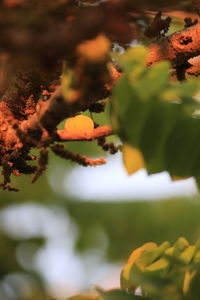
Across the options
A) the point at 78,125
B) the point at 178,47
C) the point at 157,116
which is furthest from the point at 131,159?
the point at 178,47

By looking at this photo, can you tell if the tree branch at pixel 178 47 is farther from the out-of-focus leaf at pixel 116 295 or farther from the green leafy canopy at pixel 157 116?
the out-of-focus leaf at pixel 116 295

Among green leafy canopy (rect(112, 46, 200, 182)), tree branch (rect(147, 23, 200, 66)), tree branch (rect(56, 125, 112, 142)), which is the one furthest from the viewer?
tree branch (rect(147, 23, 200, 66))

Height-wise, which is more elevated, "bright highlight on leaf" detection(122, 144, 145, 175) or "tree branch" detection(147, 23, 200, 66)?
"bright highlight on leaf" detection(122, 144, 145, 175)

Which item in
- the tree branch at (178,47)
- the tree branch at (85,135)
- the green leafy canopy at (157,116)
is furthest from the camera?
the tree branch at (178,47)

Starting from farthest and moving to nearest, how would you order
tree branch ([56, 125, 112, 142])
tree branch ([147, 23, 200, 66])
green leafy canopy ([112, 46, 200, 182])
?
tree branch ([147, 23, 200, 66]), tree branch ([56, 125, 112, 142]), green leafy canopy ([112, 46, 200, 182])

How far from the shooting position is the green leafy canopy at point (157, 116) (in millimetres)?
708

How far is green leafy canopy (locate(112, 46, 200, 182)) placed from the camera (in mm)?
708

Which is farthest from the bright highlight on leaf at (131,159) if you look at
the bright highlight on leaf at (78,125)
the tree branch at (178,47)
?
the tree branch at (178,47)

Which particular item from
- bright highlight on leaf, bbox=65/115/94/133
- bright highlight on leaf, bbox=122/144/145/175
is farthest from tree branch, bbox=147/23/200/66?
bright highlight on leaf, bbox=122/144/145/175

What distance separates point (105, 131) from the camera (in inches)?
31.9

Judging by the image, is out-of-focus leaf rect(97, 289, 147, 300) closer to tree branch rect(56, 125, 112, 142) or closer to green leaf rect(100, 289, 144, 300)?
green leaf rect(100, 289, 144, 300)

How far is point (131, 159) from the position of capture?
29.8 inches

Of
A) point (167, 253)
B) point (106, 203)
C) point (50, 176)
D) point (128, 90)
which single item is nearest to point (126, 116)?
point (128, 90)

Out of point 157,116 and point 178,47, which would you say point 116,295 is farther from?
point 178,47
